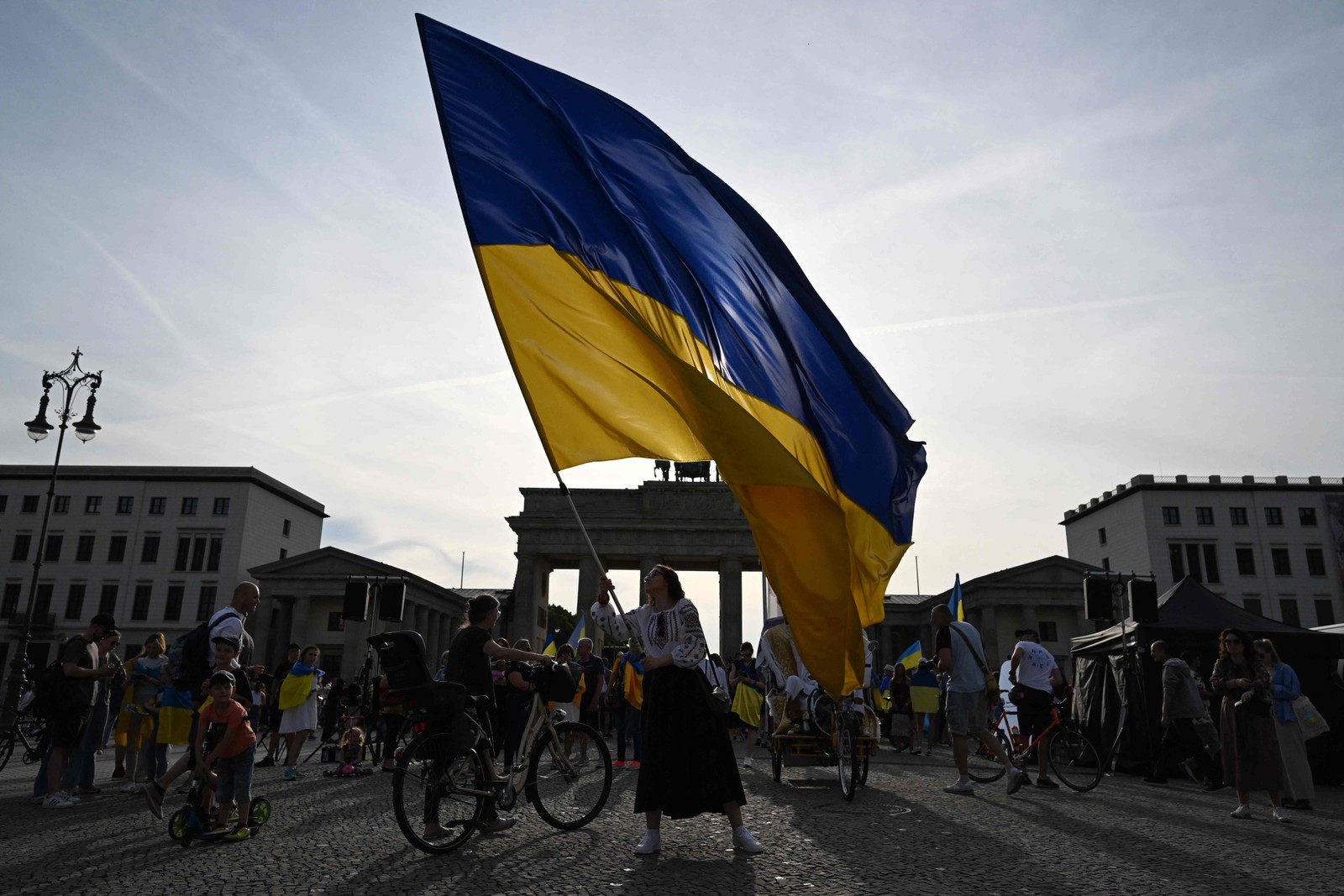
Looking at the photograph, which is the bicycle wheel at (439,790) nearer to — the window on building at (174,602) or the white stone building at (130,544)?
the white stone building at (130,544)

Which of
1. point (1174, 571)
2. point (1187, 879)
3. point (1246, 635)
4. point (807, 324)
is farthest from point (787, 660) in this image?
point (1174, 571)

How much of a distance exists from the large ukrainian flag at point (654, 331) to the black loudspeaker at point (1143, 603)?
33.7ft

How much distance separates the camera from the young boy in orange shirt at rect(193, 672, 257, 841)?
6.98m

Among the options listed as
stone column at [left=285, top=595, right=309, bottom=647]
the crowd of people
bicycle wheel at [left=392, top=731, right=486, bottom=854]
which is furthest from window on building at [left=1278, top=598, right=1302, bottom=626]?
bicycle wheel at [left=392, top=731, right=486, bottom=854]

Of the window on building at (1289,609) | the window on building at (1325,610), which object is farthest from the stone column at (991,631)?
the window on building at (1325,610)

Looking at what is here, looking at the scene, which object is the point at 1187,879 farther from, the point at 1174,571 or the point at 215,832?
the point at 1174,571

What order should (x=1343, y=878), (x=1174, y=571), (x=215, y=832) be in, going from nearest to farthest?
(x=1343, y=878)
(x=215, y=832)
(x=1174, y=571)

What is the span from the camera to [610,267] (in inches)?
270

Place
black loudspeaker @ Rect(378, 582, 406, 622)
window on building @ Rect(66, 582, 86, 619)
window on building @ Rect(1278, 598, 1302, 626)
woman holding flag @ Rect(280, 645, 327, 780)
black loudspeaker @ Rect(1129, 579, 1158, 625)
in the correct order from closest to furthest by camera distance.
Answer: woman holding flag @ Rect(280, 645, 327, 780)
black loudspeaker @ Rect(1129, 579, 1158, 625)
black loudspeaker @ Rect(378, 582, 406, 622)
window on building @ Rect(1278, 598, 1302, 626)
window on building @ Rect(66, 582, 86, 619)

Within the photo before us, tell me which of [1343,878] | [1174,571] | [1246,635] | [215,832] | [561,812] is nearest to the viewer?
[1343,878]

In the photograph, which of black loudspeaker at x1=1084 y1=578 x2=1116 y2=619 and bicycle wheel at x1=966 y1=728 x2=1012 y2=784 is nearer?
bicycle wheel at x1=966 y1=728 x2=1012 y2=784

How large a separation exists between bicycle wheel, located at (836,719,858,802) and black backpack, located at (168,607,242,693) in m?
6.49

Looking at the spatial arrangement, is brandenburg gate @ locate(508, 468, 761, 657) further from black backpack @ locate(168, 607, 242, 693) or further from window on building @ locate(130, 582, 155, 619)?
black backpack @ locate(168, 607, 242, 693)

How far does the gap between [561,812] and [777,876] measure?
2.52 metres
